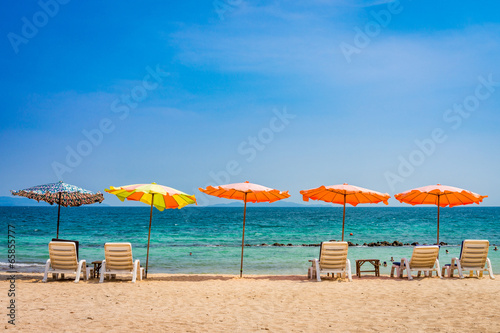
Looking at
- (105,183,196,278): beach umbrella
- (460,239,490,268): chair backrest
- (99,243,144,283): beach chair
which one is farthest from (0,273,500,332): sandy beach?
(105,183,196,278): beach umbrella

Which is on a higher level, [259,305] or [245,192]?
[245,192]

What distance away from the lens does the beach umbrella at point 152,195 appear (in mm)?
9805

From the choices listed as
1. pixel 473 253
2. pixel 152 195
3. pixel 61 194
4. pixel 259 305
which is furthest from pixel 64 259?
pixel 473 253

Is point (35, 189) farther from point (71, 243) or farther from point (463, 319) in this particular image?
point (463, 319)

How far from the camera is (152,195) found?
11.0 metres

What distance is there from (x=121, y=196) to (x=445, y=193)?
800cm

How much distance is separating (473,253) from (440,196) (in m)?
1.84

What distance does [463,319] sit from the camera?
614 cm

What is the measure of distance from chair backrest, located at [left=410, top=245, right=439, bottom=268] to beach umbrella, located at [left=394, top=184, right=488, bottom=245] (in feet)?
4.80

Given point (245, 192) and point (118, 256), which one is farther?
point (245, 192)

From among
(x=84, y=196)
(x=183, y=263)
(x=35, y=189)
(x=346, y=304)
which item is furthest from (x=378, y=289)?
(x=183, y=263)

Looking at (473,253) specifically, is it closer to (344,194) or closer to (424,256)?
(424,256)

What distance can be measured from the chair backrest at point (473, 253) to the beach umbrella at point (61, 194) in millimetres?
9091

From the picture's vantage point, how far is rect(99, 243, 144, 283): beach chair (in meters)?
9.34
